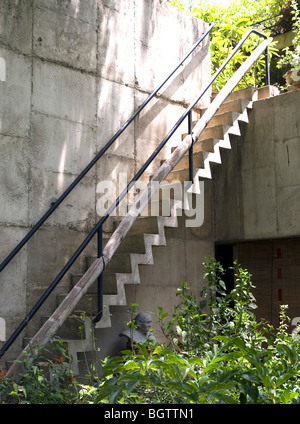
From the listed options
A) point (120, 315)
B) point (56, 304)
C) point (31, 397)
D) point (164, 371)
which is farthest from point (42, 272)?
point (164, 371)

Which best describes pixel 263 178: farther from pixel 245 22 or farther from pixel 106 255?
pixel 245 22

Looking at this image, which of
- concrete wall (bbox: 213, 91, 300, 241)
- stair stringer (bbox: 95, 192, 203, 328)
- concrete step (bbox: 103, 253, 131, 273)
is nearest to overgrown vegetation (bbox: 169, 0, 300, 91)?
concrete wall (bbox: 213, 91, 300, 241)

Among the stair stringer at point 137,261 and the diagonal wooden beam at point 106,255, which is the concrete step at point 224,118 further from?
the stair stringer at point 137,261

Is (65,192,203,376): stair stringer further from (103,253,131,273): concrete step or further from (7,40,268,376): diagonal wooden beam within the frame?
(7,40,268,376): diagonal wooden beam

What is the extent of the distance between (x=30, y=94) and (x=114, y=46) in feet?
5.08

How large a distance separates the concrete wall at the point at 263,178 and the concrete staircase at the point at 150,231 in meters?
0.31

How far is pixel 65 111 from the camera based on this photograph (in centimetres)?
698

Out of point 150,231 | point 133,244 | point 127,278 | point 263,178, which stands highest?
point 263,178

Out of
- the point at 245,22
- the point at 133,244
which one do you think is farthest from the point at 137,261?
the point at 245,22

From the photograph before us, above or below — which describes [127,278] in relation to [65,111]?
below

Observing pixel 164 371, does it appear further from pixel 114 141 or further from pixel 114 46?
pixel 114 46

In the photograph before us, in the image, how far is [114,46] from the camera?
7676mm

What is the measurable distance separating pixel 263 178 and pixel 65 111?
2.89 metres

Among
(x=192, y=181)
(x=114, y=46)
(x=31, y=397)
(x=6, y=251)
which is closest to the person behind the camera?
(x=31, y=397)
